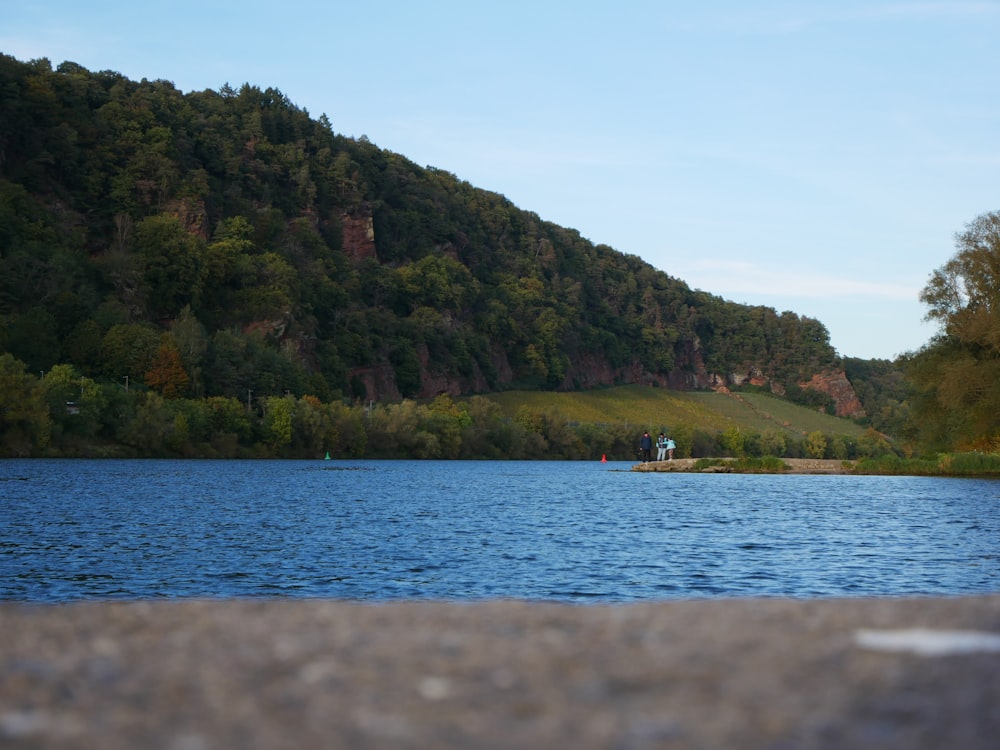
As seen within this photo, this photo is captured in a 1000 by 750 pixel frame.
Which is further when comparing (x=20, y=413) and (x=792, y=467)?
(x=792, y=467)

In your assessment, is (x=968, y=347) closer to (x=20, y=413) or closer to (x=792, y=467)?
(x=792, y=467)

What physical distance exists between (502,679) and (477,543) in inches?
1104

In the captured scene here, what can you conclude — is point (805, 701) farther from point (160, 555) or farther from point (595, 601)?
point (160, 555)

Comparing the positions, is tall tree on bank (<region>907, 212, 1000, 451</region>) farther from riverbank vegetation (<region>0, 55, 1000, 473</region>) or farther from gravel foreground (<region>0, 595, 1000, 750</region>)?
gravel foreground (<region>0, 595, 1000, 750</region>)

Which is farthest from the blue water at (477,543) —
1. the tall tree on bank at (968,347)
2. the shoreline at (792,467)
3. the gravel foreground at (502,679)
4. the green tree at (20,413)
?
the shoreline at (792,467)

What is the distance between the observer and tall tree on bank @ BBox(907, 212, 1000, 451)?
70938mm

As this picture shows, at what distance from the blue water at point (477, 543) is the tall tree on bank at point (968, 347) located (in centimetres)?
646

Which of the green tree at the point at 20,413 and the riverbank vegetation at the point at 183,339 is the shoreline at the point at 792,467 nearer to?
the riverbank vegetation at the point at 183,339

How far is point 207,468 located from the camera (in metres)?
94.6

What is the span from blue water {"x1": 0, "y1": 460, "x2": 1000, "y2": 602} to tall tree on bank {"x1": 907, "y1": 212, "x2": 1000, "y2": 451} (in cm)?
646

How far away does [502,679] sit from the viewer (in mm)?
6711

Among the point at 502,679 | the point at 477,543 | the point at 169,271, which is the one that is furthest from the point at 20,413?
the point at 502,679

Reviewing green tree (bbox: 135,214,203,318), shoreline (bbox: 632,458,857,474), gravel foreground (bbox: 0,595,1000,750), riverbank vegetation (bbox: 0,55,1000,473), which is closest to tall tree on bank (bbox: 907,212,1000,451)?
riverbank vegetation (bbox: 0,55,1000,473)

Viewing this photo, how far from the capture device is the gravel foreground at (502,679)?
5641 mm
